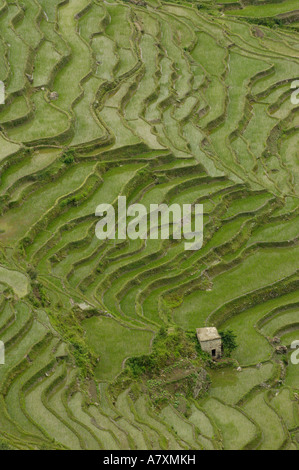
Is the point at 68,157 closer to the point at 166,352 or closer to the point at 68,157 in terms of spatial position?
the point at 68,157

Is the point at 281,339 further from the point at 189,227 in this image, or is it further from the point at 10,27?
the point at 10,27

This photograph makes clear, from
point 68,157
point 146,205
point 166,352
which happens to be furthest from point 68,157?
point 166,352

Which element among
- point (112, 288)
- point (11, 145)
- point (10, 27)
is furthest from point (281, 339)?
point (10, 27)

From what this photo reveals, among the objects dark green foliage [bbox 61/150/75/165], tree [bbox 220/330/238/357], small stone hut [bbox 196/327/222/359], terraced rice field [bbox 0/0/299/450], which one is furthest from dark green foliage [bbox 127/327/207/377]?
dark green foliage [bbox 61/150/75/165]

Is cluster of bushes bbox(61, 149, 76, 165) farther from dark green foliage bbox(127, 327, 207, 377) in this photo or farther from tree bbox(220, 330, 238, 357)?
tree bbox(220, 330, 238, 357)

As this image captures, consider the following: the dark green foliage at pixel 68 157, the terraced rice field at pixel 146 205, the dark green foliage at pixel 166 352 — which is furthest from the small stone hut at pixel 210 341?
the dark green foliage at pixel 68 157

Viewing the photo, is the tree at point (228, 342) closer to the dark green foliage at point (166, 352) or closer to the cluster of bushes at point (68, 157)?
the dark green foliage at point (166, 352)

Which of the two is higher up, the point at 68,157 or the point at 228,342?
the point at 68,157
